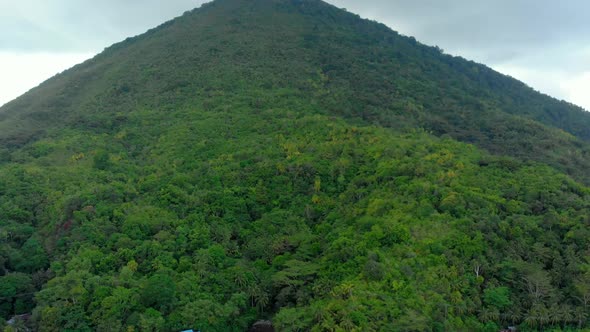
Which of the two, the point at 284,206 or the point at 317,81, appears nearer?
the point at 284,206

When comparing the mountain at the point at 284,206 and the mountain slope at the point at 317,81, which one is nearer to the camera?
the mountain at the point at 284,206

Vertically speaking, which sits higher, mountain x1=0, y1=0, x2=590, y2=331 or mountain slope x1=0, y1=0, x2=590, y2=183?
mountain slope x1=0, y1=0, x2=590, y2=183

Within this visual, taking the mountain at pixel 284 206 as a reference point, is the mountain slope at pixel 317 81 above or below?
above

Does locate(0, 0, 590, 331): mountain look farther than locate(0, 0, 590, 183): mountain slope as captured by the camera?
No

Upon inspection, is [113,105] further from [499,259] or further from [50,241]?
[499,259]

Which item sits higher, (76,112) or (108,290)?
(76,112)

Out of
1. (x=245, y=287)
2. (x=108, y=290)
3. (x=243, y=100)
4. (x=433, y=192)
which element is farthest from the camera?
(x=243, y=100)

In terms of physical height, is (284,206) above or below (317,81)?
below

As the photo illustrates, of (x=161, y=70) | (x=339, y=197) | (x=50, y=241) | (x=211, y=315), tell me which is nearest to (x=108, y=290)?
(x=211, y=315)
